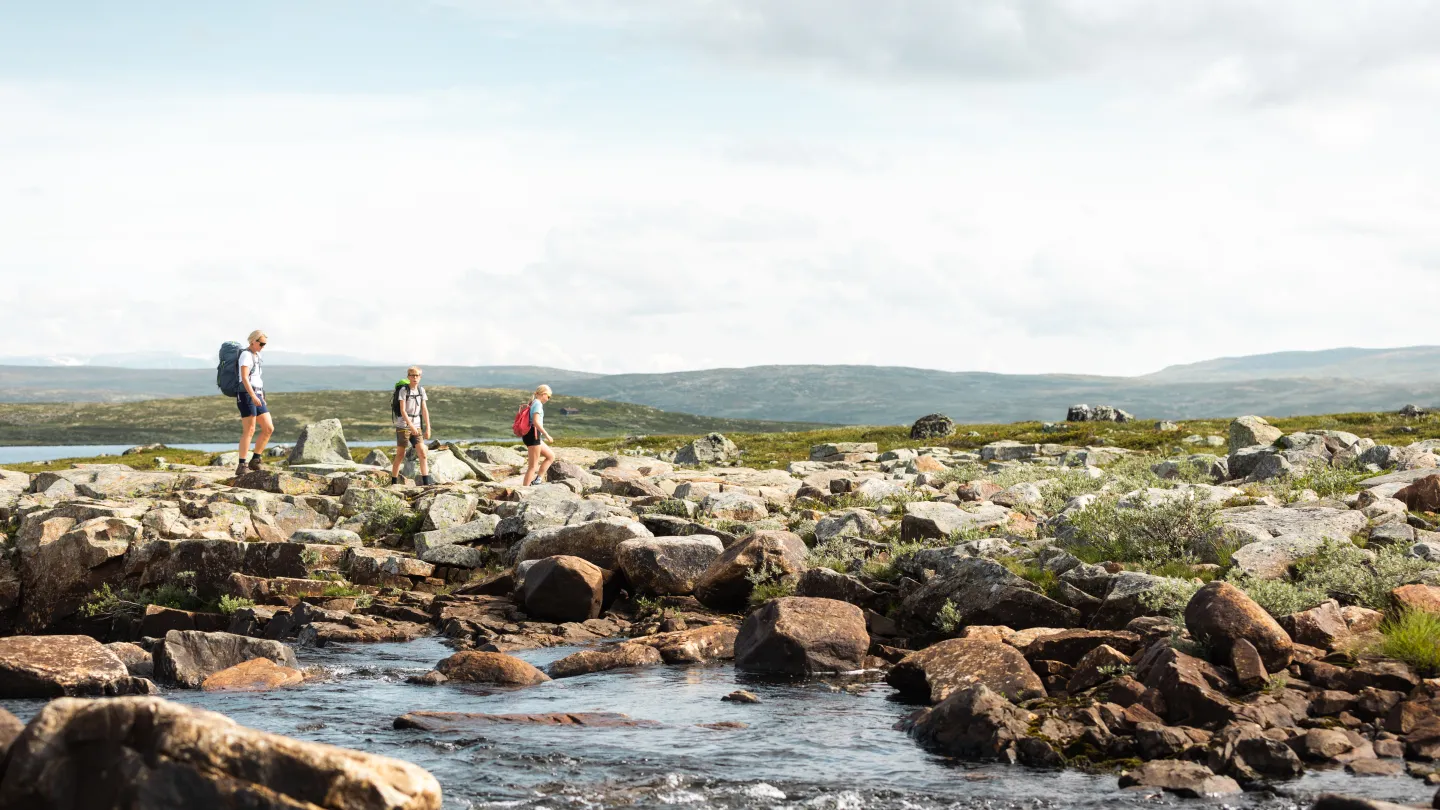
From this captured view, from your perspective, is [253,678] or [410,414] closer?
[253,678]

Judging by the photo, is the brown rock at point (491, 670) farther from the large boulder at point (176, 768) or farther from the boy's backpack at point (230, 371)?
the boy's backpack at point (230, 371)

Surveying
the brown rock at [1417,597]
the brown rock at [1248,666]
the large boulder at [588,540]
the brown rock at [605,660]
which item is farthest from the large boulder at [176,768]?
the large boulder at [588,540]

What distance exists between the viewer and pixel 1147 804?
33.6 ft

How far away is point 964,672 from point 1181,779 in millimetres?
3926

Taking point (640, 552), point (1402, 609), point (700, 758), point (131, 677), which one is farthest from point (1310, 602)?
point (131, 677)

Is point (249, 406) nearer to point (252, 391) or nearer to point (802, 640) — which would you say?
point (252, 391)

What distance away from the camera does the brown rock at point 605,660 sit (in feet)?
55.9

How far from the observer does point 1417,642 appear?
12938 mm

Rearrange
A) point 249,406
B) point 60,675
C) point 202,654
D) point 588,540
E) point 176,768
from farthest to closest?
point 249,406 < point 588,540 < point 202,654 < point 60,675 < point 176,768

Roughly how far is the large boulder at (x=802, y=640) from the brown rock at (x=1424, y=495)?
435 inches

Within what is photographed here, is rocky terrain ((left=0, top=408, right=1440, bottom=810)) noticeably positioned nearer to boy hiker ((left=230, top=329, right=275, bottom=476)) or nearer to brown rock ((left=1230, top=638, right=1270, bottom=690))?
brown rock ((left=1230, top=638, right=1270, bottom=690))

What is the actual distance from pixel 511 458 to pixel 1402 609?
34.7m

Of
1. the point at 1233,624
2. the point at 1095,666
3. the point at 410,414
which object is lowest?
the point at 1095,666

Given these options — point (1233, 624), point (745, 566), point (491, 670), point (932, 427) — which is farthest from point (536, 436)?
point (932, 427)
